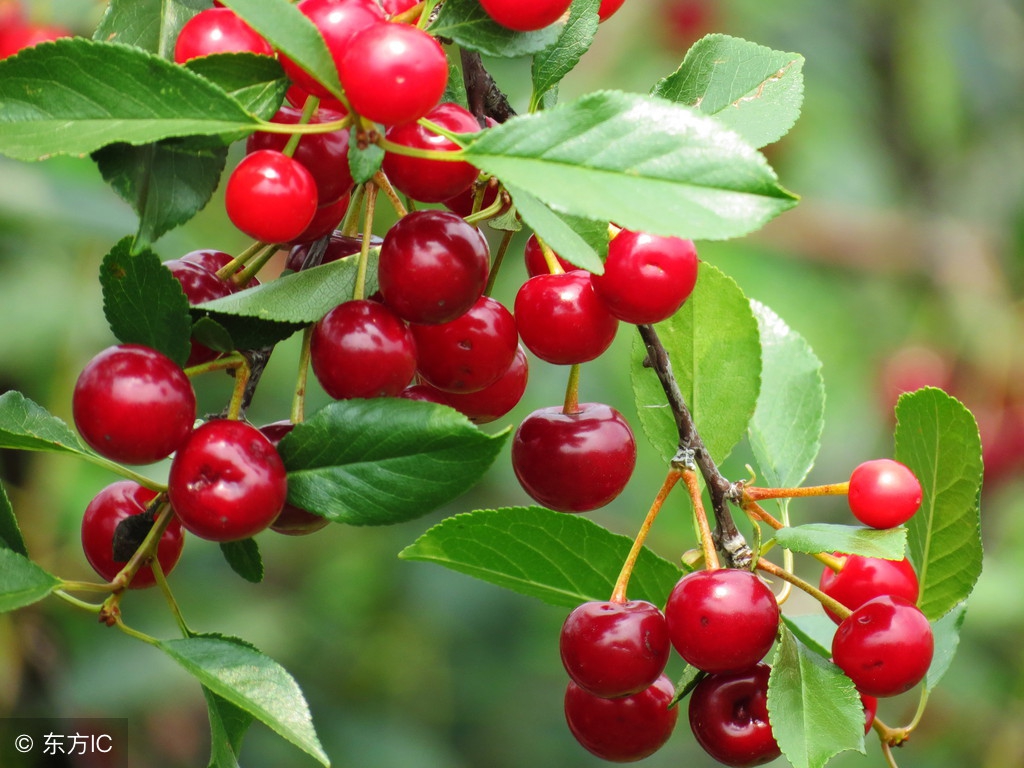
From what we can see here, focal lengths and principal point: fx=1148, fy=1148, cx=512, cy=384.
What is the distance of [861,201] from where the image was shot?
4621 mm

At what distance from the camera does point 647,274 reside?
0.96 meters

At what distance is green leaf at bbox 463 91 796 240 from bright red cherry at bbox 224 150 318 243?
14 cm

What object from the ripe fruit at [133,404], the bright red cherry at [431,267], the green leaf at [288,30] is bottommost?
the ripe fruit at [133,404]

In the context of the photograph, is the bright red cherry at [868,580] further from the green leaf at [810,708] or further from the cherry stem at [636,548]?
the cherry stem at [636,548]

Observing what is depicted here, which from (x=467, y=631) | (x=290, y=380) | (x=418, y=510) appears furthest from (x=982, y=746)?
(x=418, y=510)

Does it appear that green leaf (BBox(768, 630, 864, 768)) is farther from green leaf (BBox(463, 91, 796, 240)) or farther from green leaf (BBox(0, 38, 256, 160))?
green leaf (BBox(0, 38, 256, 160))

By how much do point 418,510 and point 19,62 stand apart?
446 millimetres

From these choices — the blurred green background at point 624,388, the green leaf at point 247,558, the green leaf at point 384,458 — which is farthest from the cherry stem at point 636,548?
the blurred green background at point 624,388

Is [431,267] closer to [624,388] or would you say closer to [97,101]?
[97,101]

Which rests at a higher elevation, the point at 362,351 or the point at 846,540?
the point at 362,351

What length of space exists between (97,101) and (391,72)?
0.22m

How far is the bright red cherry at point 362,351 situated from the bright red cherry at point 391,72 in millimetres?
167

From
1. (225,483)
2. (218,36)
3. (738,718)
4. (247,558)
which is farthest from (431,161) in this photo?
(738,718)

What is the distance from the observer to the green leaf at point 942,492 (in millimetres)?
1132
